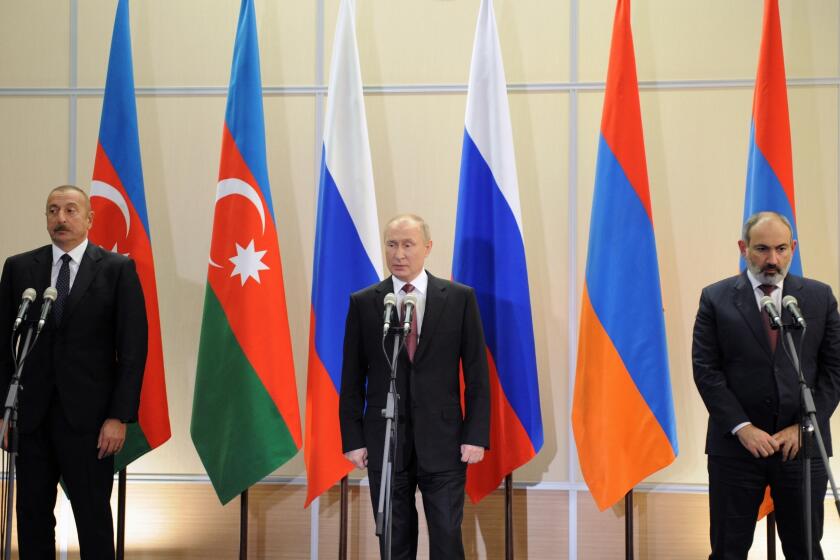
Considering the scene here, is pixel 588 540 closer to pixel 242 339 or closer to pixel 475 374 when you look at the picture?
pixel 475 374

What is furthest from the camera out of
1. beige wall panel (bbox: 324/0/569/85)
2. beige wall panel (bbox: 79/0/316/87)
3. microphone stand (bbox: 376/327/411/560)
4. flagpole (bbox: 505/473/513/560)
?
Answer: beige wall panel (bbox: 79/0/316/87)

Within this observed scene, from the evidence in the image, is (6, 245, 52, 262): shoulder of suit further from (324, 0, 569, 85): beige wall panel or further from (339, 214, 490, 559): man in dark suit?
(324, 0, 569, 85): beige wall panel

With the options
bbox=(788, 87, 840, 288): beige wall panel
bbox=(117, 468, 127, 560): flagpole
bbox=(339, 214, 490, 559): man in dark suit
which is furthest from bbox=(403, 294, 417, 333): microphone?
bbox=(788, 87, 840, 288): beige wall panel

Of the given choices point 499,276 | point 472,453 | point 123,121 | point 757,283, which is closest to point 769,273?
point 757,283

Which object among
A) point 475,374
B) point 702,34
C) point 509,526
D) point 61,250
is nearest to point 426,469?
point 475,374

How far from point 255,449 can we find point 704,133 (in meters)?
2.65

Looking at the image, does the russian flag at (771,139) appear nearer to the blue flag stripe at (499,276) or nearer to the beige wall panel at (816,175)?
the beige wall panel at (816,175)

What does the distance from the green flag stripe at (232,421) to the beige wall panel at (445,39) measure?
5.09 ft

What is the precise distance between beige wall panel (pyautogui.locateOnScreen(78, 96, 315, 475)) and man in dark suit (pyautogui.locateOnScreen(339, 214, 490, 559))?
1180 mm

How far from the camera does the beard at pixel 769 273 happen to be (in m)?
3.05

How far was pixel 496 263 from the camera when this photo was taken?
3771 mm

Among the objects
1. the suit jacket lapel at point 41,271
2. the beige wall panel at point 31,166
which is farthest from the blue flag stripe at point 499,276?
the beige wall panel at point 31,166

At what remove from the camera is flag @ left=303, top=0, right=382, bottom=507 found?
3.78m

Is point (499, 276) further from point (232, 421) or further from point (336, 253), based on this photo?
point (232, 421)
